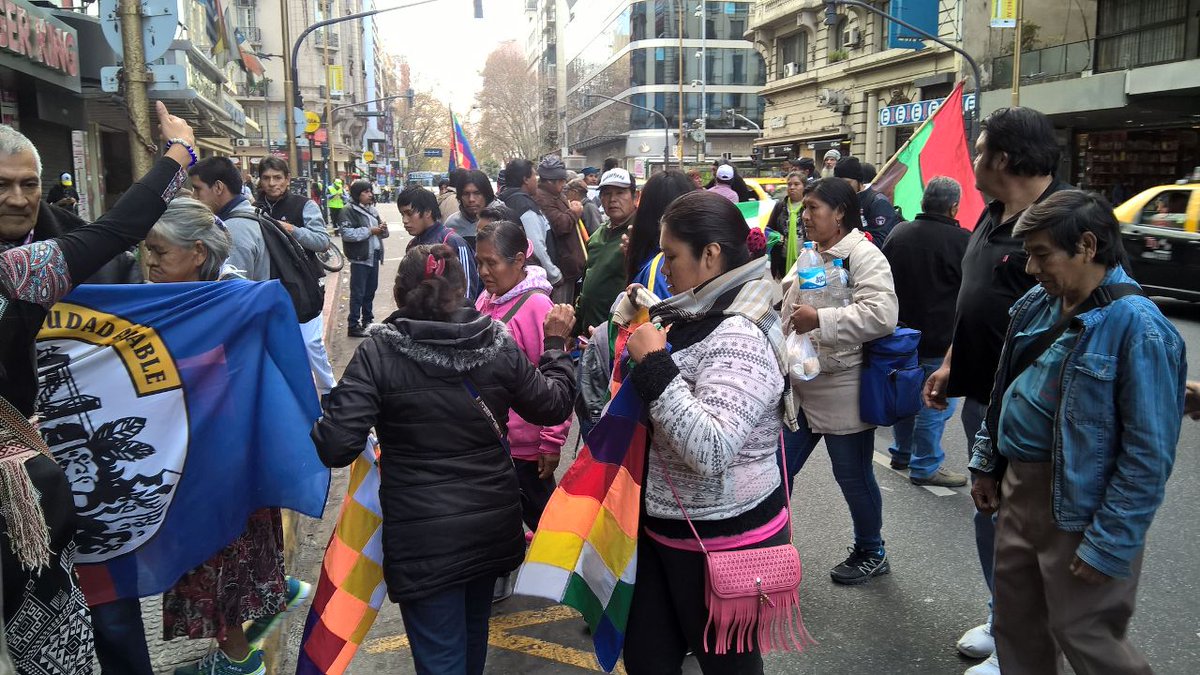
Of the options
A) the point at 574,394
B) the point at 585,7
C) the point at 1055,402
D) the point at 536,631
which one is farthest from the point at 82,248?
the point at 585,7

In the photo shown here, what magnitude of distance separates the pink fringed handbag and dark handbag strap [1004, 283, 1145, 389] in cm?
95

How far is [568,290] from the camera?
7.48 meters

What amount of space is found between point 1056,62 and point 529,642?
27298mm

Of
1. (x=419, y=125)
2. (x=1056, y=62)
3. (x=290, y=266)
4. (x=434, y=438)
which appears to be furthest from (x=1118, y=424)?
(x=419, y=125)

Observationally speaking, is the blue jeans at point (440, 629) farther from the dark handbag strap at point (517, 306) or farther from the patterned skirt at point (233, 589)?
the dark handbag strap at point (517, 306)

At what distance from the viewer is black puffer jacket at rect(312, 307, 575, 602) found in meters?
2.67

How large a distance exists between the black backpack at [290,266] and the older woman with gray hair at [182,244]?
1995 millimetres

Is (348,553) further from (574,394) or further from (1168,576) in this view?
(1168,576)

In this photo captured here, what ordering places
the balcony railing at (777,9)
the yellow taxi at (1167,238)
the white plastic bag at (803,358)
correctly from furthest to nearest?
the balcony railing at (777,9) → the yellow taxi at (1167,238) → the white plastic bag at (803,358)

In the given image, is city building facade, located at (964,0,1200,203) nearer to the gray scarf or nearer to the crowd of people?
the crowd of people

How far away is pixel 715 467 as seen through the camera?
2223mm

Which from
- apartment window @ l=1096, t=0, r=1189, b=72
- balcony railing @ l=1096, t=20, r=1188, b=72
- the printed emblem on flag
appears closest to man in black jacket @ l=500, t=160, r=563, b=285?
the printed emblem on flag

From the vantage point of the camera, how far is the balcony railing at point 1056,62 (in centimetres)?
2553

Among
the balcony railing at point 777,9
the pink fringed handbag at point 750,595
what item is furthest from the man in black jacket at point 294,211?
the balcony railing at point 777,9
